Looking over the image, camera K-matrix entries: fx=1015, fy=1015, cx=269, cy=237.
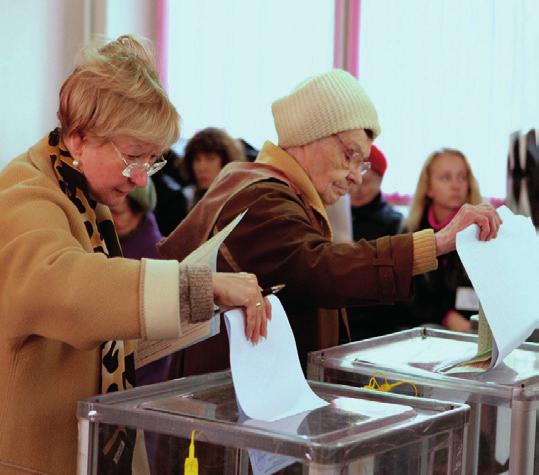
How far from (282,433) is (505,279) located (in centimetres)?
76

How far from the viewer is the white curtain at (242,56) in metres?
5.49

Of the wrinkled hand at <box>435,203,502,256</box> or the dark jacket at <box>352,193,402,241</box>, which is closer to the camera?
the wrinkled hand at <box>435,203,502,256</box>

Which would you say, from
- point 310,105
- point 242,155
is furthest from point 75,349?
point 242,155

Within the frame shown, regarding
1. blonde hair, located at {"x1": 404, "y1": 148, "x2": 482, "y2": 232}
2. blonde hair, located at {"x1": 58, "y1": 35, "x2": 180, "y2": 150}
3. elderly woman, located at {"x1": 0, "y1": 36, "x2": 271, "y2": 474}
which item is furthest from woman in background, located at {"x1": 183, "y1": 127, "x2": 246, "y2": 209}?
blonde hair, located at {"x1": 58, "y1": 35, "x2": 180, "y2": 150}

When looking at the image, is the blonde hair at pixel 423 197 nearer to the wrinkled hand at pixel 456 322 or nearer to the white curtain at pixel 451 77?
the wrinkled hand at pixel 456 322

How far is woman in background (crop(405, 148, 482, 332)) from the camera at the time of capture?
3.54 m

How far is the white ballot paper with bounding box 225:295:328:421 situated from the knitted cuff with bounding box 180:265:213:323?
0.19 feet

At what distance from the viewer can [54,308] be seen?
4.25 ft

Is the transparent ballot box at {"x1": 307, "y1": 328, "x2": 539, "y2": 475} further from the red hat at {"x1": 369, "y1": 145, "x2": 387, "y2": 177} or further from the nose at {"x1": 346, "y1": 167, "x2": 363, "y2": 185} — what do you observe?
the red hat at {"x1": 369, "y1": 145, "x2": 387, "y2": 177}

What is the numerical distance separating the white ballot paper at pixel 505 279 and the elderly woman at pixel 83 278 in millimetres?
469

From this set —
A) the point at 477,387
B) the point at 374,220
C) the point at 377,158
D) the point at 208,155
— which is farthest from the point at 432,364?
the point at 208,155

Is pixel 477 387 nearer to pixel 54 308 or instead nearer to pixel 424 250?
pixel 424 250

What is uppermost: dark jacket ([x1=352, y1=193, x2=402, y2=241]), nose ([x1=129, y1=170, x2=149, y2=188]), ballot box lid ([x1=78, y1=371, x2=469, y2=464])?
nose ([x1=129, y1=170, x2=149, y2=188])

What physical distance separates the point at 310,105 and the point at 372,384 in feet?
2.30
